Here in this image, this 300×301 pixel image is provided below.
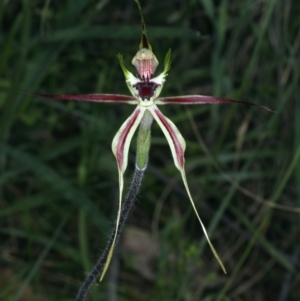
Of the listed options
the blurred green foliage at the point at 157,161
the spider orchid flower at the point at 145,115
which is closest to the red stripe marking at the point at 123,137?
the spider orchid flower at the point at 145,115

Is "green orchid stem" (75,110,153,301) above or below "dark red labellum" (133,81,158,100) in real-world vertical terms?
below

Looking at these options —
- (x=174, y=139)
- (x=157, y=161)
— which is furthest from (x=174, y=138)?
(x=157, y=161)

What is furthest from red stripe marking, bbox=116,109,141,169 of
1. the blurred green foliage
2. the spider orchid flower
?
the blurred green foliage

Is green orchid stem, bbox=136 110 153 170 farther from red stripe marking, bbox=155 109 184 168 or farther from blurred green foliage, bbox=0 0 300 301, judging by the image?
blurred green foliage, bbox=0 0 300 301

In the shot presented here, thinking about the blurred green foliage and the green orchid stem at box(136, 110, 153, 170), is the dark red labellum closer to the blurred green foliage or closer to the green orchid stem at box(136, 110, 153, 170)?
the green orchid stem at box(136, 110, 153, 170)

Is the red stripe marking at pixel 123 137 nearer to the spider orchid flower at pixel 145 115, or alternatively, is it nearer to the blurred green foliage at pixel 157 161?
the spider orchid flower at pixel 145 115

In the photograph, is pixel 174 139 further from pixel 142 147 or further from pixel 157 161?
pixel 157 161

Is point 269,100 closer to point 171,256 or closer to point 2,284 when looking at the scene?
point 171,256

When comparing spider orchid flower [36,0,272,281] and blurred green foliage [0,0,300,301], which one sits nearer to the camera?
spider orchid flower [36,0,272,281]
